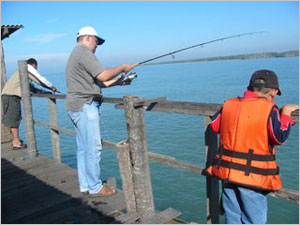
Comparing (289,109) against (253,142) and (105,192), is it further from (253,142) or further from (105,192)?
(105,192)

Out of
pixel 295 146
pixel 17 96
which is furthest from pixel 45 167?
pixel 295 146

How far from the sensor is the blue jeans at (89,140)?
12.6ft

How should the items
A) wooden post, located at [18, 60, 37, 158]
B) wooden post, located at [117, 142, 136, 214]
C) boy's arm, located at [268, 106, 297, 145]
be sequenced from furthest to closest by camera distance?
wooden post, located at [18, 60, 37, 158] < wooden post, located at [117, 142, 136, 214] < boy's arm, located at [268, 106, 297, 145]

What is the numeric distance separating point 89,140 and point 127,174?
694mm

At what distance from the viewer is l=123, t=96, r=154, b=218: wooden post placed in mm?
3283

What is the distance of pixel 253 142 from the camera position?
2.42m

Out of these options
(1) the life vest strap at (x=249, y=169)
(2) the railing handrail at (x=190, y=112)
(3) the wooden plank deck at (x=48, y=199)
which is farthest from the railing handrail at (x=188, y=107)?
(3) the wooden plank deck at (x=48, y=199)

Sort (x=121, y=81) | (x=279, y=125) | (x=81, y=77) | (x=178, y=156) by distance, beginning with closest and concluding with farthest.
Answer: (x=279, y=125), (x=81, y=77), (x=121, y=81), (x=178, y=156)

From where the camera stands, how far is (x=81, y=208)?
3953 millimetres

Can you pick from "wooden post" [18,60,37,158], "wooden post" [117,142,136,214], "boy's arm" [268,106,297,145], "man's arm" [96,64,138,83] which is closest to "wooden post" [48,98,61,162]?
"wooden post" [18,60,37,158]

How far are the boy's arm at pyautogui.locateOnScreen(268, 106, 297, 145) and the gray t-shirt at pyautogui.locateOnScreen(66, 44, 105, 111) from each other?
1866 millimetres

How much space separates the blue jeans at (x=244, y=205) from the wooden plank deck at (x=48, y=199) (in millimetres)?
1331

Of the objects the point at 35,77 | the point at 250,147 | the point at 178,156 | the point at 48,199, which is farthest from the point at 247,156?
the point at 178,156

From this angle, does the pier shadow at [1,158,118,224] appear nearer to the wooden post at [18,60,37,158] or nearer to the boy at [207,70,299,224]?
the wooden post at [18,60,37,158]
